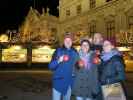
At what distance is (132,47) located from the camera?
3900 cm

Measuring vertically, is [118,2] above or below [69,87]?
above

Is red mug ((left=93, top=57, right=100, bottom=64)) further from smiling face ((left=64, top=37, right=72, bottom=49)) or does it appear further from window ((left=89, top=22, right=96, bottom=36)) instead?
window ((left=89, top=22, right=96, bottom=36))

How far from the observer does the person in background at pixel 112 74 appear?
748 centimetres

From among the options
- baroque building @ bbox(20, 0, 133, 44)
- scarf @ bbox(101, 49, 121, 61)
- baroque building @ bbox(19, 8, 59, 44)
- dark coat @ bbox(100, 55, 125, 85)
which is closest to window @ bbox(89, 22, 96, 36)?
baroque building @ bbox(20, 0, 133, 44)

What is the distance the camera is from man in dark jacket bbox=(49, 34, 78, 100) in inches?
305

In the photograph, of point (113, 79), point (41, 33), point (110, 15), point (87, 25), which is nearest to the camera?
point (113, 79)

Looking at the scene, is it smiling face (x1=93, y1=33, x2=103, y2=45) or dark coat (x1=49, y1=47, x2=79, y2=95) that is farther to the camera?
smiling face (x1=93, y1=33, x2=103, y2=45)

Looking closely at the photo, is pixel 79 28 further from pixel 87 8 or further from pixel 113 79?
pixel 113 79

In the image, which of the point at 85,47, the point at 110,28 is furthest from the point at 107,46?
the point at 110,28

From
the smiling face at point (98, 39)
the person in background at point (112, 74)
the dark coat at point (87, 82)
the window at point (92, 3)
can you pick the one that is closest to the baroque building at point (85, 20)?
the window at point (92, 3)

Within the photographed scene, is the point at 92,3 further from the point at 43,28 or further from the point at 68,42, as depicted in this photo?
the point at 68,42

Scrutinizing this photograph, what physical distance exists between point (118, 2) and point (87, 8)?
1017 cm

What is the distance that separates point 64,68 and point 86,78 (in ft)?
1.78

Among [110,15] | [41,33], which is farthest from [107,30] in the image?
[41,33]
